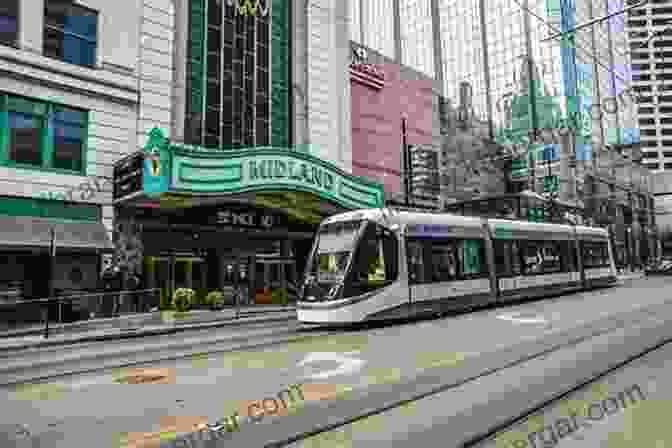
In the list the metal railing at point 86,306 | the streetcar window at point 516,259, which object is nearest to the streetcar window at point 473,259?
the streetcar window at point 516,259

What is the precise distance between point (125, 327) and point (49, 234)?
443 cm

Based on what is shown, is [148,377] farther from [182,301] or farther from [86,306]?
[182,301]

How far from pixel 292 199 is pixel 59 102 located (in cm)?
1033

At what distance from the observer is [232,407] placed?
Result: 585 cm

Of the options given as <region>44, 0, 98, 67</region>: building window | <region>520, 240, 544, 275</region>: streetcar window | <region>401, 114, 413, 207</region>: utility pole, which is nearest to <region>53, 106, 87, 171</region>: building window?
<region>44, 0, 98, 67</region>: building window

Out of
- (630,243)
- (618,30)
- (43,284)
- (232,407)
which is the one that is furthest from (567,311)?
(618,30)

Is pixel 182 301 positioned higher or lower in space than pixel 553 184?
lower

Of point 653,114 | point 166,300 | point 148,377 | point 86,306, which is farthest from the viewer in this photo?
point 653,114

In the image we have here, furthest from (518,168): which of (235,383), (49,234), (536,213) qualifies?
(235,383)

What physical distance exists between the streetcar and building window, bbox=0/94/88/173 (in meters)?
11.1

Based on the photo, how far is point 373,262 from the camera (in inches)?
520

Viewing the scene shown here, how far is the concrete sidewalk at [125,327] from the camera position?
13.6m

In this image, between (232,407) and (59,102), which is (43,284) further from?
(232,407)

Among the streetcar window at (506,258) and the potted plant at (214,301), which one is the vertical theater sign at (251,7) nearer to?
the potted plant at (214,301)
